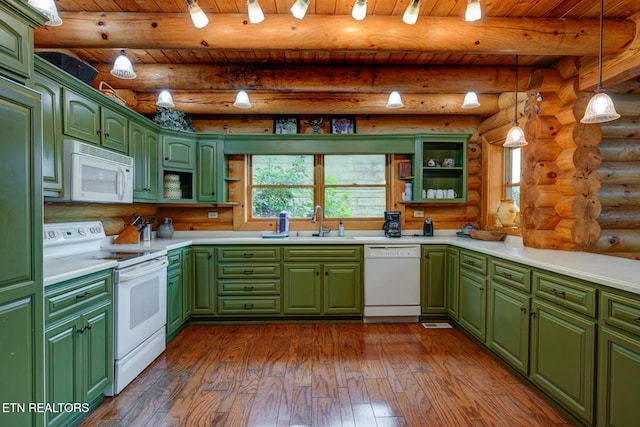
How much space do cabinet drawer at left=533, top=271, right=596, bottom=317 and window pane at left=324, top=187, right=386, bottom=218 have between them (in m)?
2.23

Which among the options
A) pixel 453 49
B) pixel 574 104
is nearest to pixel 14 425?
pixel 453 49

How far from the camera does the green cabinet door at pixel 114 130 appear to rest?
8.53 feet

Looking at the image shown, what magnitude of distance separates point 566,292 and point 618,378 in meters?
0.47

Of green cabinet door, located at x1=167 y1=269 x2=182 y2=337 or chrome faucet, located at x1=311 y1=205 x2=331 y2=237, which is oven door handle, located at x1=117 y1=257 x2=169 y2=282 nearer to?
green cabinet door, located at x1=167 y1=269 x2=182 y2=337

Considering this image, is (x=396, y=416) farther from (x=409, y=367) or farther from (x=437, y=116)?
(x=437, y=116)

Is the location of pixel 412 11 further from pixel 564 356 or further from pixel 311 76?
pixel 564 356

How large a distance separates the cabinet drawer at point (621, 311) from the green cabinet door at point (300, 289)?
2370 millimetres

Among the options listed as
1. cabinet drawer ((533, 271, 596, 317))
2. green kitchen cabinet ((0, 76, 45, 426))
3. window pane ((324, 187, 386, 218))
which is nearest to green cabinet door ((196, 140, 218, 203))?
window pane ((324, 187, 386, 218))

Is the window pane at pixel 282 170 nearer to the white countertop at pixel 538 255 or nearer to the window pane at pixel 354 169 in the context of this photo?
the window pane at pixel 354 169

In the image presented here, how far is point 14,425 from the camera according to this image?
134 centimetres

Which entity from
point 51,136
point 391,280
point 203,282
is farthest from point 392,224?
point 51,136

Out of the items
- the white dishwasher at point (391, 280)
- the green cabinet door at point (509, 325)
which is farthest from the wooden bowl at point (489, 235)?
the green cabinet door at point (509, 325)

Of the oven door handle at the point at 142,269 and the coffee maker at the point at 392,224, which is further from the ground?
the coffee maker at the point at 392,224

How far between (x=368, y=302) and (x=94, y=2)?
345 cm
